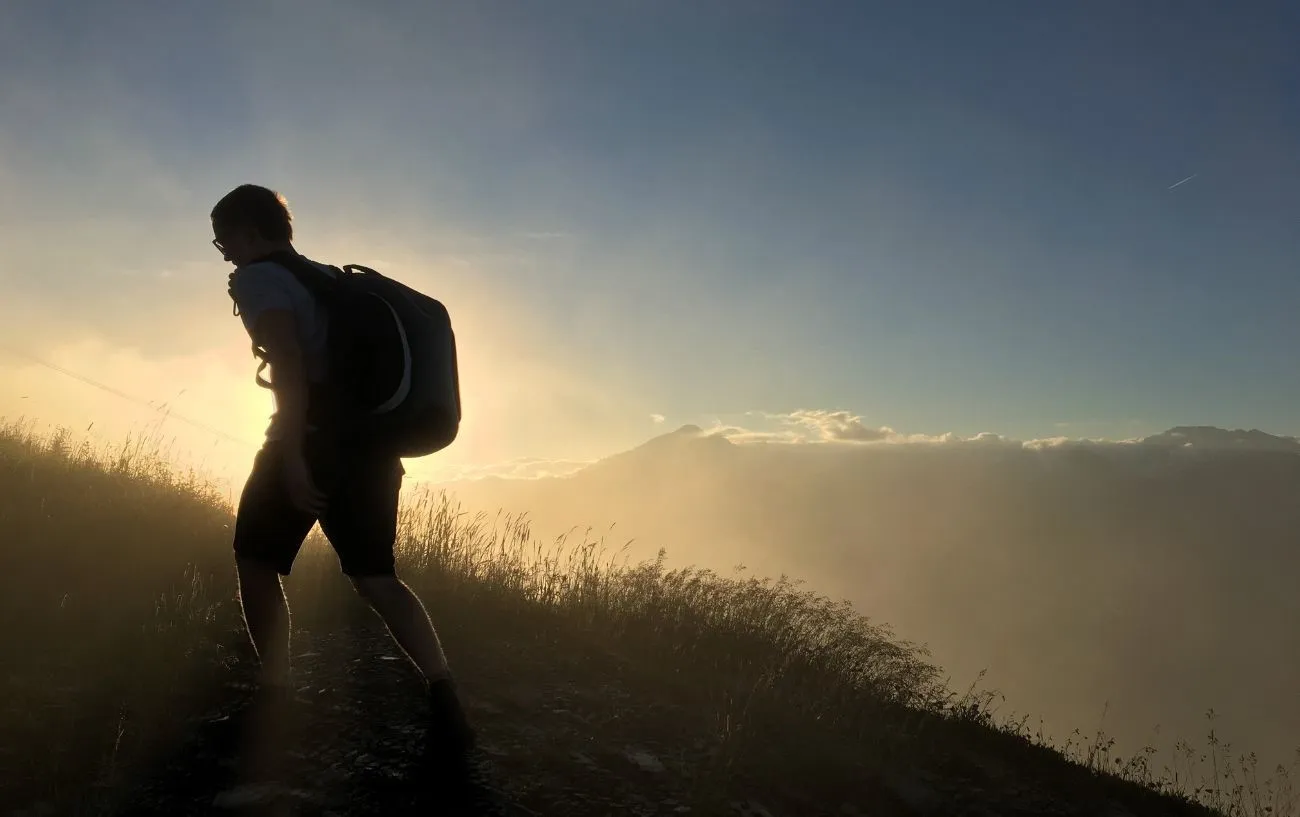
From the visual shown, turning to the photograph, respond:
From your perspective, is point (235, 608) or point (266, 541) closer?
point (266, 541)

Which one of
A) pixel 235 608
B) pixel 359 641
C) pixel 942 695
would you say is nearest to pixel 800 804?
pixel 359 641

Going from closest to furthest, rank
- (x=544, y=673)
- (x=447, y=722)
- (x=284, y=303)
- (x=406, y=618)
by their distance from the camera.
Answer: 1. (x=284, y=303)
2. (x=406, y=618)
3. (x=447, y=722)
4. (x=544, y=673)

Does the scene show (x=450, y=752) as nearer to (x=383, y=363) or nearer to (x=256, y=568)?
(x=256, y=568)

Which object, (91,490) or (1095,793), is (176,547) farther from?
(1095,793)

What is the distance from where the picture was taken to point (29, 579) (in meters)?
4.02

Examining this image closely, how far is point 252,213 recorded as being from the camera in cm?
252

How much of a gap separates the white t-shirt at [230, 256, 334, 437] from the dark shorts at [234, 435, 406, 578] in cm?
23

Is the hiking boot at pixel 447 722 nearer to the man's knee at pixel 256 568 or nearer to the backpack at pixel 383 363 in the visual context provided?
the man's knee at pixel 256 568

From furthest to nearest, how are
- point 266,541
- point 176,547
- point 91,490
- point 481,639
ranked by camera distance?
point 91,490 < point 176,547 < point 481,639 < point 266,541

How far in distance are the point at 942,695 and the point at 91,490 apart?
23.4 feet

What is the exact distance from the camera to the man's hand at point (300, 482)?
2357 mm

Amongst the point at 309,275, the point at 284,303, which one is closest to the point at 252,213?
the point at 309,275

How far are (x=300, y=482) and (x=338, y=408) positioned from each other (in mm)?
262

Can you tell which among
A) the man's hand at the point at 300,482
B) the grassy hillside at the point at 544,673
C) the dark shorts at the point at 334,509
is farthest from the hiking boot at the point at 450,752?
the man's hand at the point at 300,482
